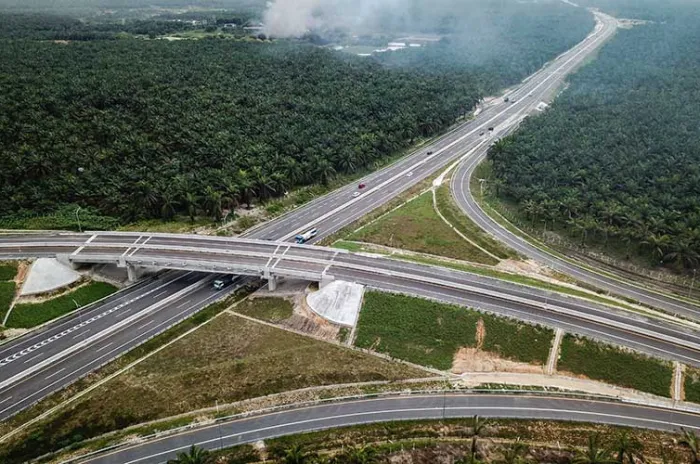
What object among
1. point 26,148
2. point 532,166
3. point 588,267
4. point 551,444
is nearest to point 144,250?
point 26,148

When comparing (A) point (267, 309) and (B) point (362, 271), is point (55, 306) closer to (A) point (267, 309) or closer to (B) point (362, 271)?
(A) point (267, 309)

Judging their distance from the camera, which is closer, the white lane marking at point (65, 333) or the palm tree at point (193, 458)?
the palm tree at point (193, 458)

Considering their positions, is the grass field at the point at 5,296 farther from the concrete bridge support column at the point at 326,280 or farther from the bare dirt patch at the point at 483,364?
the bare dirt patch at the point at 483,364

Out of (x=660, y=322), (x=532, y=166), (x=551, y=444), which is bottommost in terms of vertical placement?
(x=551, y=444)

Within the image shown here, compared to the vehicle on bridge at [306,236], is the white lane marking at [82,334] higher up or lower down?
lower down

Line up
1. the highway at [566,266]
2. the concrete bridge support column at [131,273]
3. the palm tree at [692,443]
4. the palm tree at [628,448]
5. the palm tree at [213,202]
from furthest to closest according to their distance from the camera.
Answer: the palm tree at [213,202] < the concrete bridge support column at [131,273] < the highway at [566,266] < the palm tree at [692,443] < the palm tree at [628,448]

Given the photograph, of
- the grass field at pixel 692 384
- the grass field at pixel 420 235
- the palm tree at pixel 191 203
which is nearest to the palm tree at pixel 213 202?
the palm tree at pixel 191 203

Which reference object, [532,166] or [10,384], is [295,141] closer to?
[532,166]
